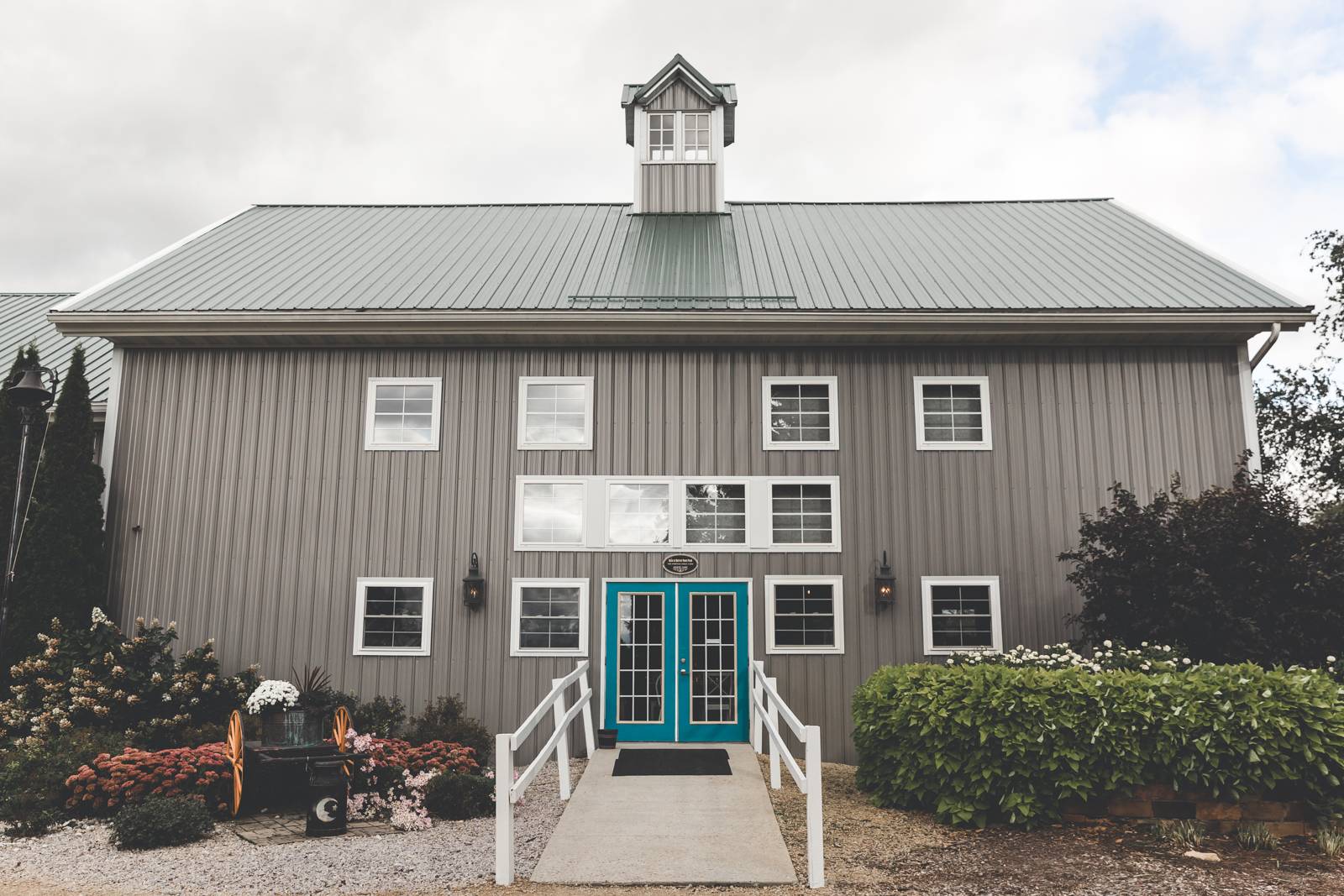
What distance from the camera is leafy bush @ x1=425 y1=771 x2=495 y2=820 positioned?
7.83 metres

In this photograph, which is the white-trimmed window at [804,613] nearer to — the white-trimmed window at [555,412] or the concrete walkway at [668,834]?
the concrete walkway at [668,834]

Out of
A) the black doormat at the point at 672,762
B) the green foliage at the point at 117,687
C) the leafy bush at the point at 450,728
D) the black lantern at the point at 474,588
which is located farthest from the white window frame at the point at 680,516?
the green foliage at the point at 117,687

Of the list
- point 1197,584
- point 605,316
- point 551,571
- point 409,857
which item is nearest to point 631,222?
point 605,316

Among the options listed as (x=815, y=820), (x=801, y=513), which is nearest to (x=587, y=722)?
(x=801, y=513)

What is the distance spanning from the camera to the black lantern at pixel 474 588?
35.1 ft

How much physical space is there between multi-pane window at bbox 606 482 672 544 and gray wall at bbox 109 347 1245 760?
264mm

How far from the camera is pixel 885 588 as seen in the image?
10.7 meters

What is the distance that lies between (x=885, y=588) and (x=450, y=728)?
5.25 metres

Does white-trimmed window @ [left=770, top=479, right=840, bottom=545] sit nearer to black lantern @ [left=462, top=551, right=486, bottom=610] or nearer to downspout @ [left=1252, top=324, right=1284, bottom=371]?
black lantern @ [left=462, top=551, right=486, bottom=610]

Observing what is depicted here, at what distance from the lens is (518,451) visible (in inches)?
437

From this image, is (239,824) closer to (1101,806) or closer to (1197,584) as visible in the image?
(1101,806)

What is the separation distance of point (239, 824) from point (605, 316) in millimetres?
6427

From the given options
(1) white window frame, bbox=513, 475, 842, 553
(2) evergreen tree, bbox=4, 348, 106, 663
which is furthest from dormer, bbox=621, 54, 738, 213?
(2) evergreen tree, bbox=4, 348, 106, 663

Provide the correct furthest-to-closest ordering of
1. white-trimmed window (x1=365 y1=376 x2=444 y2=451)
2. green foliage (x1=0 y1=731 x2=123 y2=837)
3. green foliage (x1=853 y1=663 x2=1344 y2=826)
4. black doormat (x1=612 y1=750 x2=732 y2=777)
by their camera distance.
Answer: white-trimmed window (x1=365 y1=376 x2=444 y2=451) → black doormat (x1=612 y1=750 x2=732 y2=777) → green foliage (x1=0 y1=731 x2=123 y2=837) → green foliage (x1=853 y1=663 x2=1344 y2=826)
